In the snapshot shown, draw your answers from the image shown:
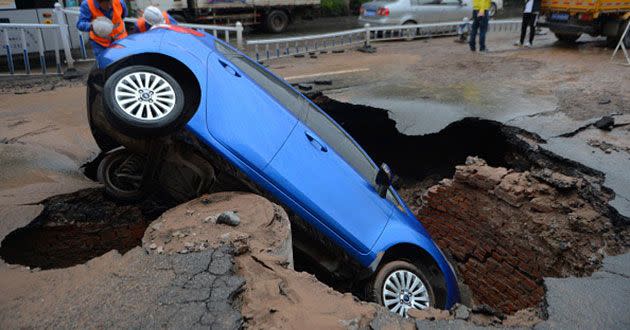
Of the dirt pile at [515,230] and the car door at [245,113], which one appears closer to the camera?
the car door at [245,113]

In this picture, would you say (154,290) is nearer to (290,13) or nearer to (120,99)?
(120,99)

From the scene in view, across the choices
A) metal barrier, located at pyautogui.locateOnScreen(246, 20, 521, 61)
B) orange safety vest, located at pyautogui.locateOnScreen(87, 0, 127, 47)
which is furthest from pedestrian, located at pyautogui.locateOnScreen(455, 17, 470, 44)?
orange safety vest, located at pyautogui.locateOnScreen(87, 0, 127, 47)

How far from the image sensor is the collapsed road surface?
250 centimetres

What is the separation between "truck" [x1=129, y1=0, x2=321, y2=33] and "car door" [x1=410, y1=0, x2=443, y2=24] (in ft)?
19.5

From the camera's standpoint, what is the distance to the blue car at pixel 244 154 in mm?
3377

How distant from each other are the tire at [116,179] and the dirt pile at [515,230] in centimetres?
401

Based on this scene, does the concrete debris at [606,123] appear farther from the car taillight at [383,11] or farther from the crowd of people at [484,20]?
the car taillight at [383,11]

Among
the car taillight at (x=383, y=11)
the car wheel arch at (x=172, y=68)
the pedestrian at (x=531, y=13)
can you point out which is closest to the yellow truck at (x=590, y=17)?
the pedestrian at (x=531, y=13)

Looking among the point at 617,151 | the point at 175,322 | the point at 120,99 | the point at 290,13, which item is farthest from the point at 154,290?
the point at 290,13

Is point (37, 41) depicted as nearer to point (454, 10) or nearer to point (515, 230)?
point (515, 230)

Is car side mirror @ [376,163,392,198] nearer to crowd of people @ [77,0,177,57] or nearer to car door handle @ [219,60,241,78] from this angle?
car door handle @ [219,60,241,78]

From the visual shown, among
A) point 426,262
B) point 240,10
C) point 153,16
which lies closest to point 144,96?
point 153,16

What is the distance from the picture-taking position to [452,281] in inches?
171

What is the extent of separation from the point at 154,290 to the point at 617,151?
5341 millimetres
